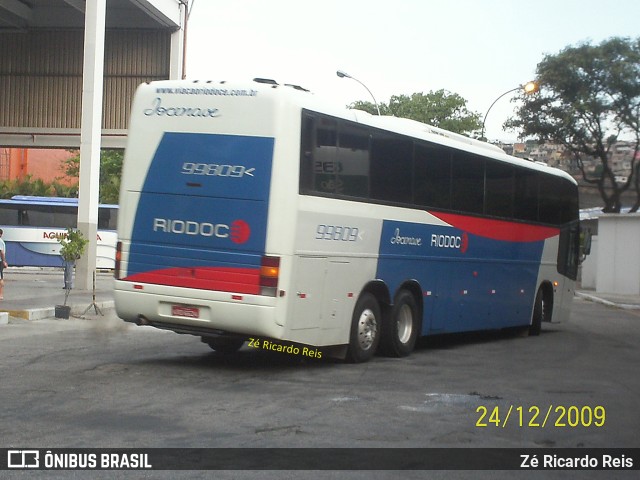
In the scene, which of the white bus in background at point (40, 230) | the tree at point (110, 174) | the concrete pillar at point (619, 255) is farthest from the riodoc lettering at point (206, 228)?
the tree at point (110, 174)

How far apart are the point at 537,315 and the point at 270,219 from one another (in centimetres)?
998

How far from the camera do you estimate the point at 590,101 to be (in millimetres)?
51531

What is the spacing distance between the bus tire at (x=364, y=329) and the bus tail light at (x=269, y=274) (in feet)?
6.43

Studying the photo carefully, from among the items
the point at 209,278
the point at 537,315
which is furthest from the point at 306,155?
the point at 537,315

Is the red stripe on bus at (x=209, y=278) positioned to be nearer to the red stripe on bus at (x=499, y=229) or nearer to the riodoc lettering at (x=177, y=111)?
the riodoc lettering at (x=177, y=111)

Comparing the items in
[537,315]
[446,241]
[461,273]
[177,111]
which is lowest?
[537,315]

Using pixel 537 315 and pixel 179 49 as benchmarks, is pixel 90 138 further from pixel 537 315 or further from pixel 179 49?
pixel 537 315

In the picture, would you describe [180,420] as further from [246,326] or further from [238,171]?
[238,171]

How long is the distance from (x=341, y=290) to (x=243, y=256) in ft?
5.64

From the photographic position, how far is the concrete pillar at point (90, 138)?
29.1 m

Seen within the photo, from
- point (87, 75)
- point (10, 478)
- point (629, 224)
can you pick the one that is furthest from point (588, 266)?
point (10, 478)

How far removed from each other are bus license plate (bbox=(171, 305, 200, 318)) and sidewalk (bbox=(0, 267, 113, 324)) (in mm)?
7454

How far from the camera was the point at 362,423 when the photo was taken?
29.7 ft
